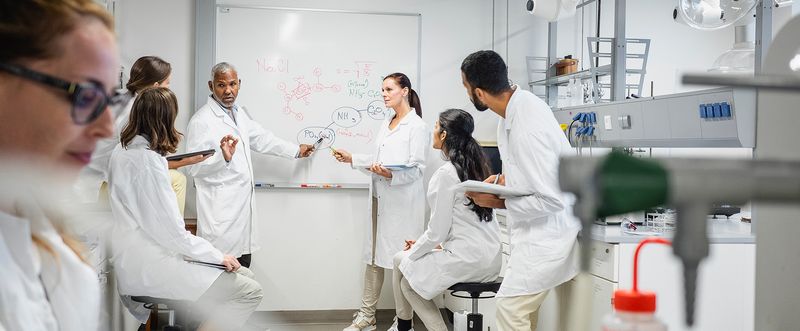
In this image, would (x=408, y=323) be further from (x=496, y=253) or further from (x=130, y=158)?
(x=130, y=158)

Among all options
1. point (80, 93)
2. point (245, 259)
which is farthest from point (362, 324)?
point (80, 93)

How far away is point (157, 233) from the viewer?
6.36 ft

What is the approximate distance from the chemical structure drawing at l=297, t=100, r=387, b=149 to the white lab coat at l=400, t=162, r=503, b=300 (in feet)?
4.02

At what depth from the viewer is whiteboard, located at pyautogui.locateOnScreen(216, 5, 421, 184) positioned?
3932mm

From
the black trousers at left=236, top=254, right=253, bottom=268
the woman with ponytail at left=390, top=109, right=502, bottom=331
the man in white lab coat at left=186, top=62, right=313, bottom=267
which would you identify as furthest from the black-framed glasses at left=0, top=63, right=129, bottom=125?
the black trousers at left=236, top=254, right=253, bottom=268

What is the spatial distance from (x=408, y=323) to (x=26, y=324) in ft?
10.6

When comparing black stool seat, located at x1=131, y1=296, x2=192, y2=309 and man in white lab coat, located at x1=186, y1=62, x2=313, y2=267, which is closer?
black stool seat, located at x1=131, y1=296, x2=192, y2=309

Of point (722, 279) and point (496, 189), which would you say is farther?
point (722, 279)

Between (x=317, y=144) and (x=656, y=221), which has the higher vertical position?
(x=317, y=144)

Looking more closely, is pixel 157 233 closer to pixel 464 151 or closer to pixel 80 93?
pixel 464 151

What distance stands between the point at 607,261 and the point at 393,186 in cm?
146

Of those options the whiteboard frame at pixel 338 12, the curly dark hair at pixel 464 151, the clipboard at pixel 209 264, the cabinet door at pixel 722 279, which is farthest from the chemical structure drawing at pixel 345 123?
the cabinet door at pixel 722 279

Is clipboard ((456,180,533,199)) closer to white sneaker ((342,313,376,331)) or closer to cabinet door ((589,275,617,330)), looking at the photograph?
cabinet door ((589,275,617,330))

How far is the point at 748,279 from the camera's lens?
244 cm
